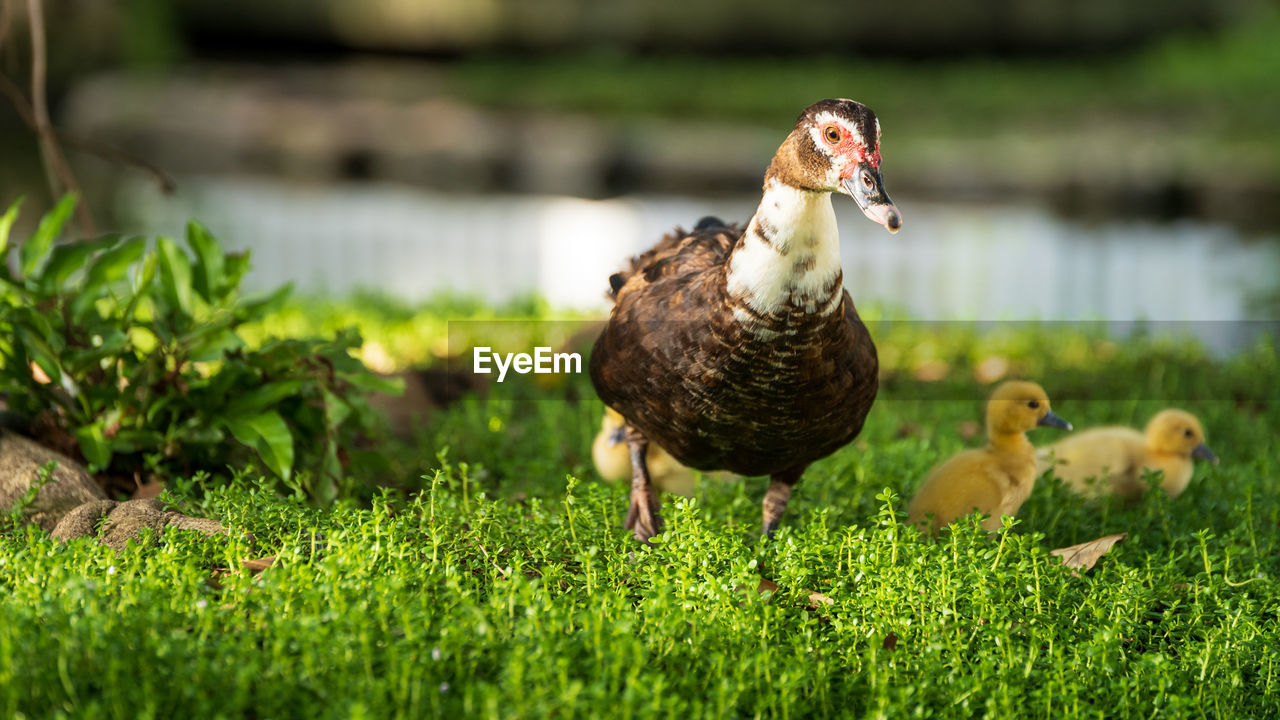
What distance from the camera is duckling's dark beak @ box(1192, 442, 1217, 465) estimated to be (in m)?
4.15

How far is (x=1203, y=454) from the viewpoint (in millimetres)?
4168

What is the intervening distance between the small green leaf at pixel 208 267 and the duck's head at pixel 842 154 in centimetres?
191

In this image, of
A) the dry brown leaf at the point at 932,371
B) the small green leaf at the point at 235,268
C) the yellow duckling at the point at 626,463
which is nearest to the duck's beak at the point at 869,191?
the yellow duckling at the point at 626,463

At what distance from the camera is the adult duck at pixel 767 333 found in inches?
107

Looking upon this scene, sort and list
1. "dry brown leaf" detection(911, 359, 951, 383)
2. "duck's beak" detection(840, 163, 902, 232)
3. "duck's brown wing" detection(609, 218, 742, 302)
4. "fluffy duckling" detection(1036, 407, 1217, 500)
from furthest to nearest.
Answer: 1. "dry brown leaf" detection(911, 359, 951, 383)
2. "fluffy duckling" detection(1036, 407, 1217, 500)
3. "duck's brown wing" detection(609, 218, 742, 302)
4. "duck's beak" detection(840, 163, 902, 232)

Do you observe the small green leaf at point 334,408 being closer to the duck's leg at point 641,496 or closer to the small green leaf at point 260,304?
the small green leaf at point 260,304

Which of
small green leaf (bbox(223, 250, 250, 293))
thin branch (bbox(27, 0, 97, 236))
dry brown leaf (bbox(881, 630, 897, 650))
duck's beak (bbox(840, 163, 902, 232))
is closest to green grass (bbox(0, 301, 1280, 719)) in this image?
dry brown leaf (bbox(881, 630, 897, 650))

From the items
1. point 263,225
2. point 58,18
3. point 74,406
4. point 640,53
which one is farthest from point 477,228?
point 74,406

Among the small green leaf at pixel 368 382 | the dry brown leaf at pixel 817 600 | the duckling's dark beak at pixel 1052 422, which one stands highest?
the small green leaf at pixel 368 382

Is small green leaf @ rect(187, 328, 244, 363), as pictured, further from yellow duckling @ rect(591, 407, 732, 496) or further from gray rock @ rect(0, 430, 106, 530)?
yellow duckling @ rect(591, 407, 732, 496)

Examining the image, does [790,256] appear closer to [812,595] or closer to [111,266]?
[812,595]

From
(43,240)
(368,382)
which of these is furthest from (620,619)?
(43,240)

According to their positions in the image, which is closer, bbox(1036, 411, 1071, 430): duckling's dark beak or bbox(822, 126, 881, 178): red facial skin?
bbox(822, 126, 881, 178): red facial skin

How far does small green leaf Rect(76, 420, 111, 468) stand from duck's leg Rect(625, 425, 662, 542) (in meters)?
1.45
